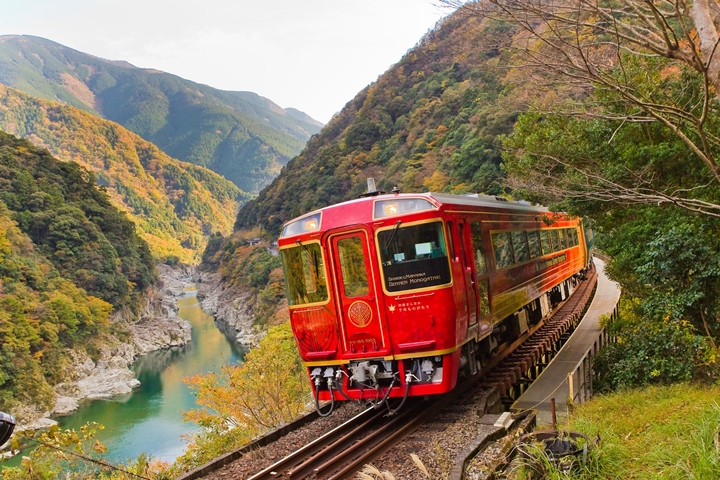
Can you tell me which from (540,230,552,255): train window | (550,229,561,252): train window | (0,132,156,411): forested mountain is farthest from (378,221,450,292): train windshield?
(0,132,156,411): forested mountain

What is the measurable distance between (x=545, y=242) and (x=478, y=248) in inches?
220

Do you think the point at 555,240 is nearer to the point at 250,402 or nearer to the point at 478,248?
the point at 478,248

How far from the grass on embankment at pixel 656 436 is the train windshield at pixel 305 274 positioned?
3.52 metres

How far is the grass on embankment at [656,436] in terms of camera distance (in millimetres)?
3881

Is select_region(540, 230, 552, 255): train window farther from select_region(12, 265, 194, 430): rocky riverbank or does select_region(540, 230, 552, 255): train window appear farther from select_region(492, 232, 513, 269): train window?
select_region(12, 265, 194, 430): rocky riverbank

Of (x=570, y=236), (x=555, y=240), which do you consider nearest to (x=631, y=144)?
(x=555, y=240)

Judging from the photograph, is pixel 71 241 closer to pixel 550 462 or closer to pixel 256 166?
pixel 550 462

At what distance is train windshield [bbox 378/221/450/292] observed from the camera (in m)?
6.79

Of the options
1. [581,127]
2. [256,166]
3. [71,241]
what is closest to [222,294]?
[71,241]

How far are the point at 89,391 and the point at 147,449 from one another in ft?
45.6

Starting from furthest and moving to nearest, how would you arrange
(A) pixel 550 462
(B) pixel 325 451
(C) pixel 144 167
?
(C) pixel 144 167 < (B) pixel 325 451 < (A) pixel 550 462

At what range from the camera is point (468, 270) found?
24.2 feet

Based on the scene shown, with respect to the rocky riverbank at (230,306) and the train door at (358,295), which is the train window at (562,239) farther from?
the rocky riverbank at (230,306)

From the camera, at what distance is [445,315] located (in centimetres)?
670
